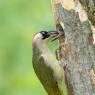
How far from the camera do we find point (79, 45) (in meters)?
6.57

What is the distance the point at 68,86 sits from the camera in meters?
6.78

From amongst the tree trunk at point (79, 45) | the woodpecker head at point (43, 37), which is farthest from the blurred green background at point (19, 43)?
the tree trunk at point (79, 45)

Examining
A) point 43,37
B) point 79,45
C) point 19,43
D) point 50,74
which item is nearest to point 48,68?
point 50,74

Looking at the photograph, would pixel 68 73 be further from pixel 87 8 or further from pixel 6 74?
pixel 6 74

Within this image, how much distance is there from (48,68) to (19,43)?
188 centimetres

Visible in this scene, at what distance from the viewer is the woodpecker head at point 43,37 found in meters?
7.12

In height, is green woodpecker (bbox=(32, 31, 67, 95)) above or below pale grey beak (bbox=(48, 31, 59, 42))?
below

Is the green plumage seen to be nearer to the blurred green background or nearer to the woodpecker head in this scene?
the woodpecker head

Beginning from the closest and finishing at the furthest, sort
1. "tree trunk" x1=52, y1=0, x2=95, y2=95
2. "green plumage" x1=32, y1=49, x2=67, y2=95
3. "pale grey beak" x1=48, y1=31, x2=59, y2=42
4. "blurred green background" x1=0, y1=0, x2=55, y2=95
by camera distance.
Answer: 1. "tree trunk" x1=52, y1=0, x2=95, y2=95
2. "green plumage" x1=32, y1=49, x2=67, y2=95
3. "pale grey beak" x1=48, y1=31, x2=59, y2=42
4. "blurred green background" x1=0, y1=0, x2=55, y2=95

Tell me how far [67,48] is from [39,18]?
2140mm

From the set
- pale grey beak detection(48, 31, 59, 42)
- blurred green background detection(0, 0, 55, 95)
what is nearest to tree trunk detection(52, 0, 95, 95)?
pale grey beak detection(48, 31, 59, 42)

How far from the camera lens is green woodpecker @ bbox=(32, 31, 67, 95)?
6.93 m

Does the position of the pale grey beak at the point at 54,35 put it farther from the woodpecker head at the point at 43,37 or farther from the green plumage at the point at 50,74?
the green plumage at the point at 50,74

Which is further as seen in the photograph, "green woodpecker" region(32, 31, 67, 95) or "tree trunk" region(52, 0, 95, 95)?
"green woodpecker" region(32, 31, 67, 95)
